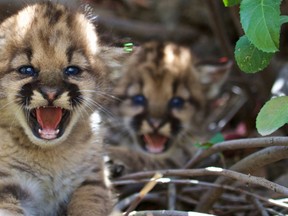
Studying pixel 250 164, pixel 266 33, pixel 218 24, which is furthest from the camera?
pixel 218 24

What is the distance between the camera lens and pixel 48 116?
3.73 metres

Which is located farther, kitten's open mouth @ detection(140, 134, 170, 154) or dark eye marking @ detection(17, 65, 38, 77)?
kitten's open mouth @ detection(140, 134, 170, 154)

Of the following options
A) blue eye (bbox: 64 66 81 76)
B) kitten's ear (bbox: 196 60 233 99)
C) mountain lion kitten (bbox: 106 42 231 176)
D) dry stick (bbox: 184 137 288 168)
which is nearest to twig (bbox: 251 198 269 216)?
dry stick (bbox: 184 137 288 168)

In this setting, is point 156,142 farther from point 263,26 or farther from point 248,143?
point 263,26

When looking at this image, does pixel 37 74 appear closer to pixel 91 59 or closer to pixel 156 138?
pixel 91 59

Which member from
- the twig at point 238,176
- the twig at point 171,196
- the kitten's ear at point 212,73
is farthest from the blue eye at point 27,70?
the kitten's ear at point 212,73

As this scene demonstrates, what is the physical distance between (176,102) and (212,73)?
549mm

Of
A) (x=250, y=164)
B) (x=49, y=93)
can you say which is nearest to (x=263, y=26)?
(x=250, y=164)

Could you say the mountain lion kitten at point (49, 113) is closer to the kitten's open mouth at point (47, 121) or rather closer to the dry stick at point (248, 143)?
the kitten's open mouth at point (47, 121)

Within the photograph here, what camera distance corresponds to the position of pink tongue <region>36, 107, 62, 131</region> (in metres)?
3.71

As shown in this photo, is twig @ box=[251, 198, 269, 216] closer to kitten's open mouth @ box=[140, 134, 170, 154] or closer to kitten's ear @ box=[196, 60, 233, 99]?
kitten's open mouth @ box=[140, 134, 170, 154]

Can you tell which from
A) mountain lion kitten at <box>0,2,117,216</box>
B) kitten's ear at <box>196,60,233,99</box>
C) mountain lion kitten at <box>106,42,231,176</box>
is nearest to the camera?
mountain lion kitten at <box>0,2,117,216</box>

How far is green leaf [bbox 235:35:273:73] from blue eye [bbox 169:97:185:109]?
2.01m

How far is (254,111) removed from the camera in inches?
239
